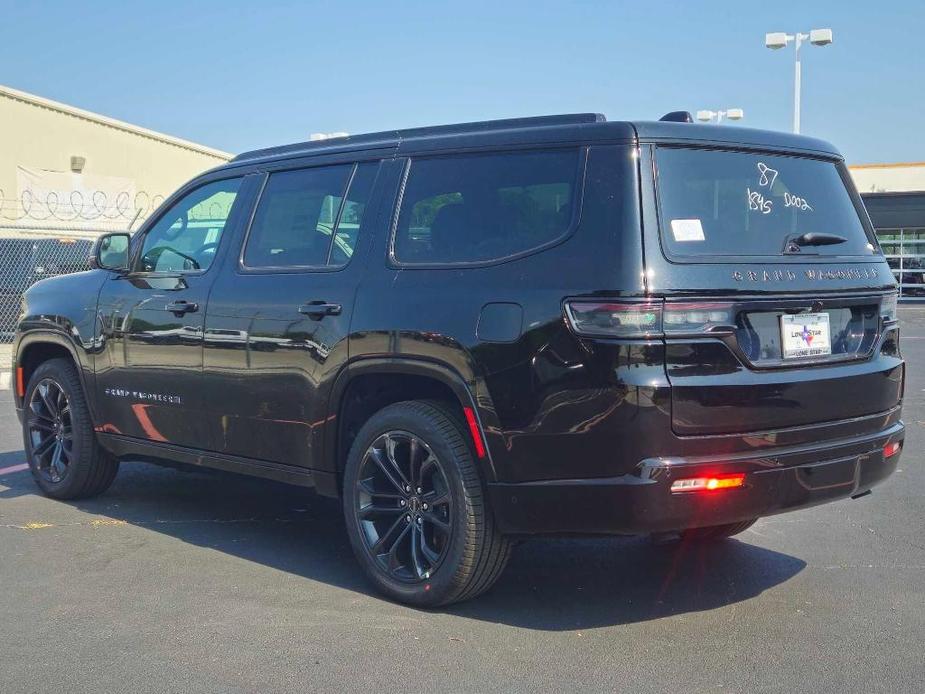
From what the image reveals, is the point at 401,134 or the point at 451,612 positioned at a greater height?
the point at 401,134

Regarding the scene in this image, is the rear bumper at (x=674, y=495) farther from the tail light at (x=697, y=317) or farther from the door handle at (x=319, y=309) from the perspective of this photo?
the door handle at (x=319, y=309)

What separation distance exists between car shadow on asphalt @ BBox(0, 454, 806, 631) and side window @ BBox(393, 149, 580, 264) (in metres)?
1.53

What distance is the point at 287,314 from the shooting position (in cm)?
509

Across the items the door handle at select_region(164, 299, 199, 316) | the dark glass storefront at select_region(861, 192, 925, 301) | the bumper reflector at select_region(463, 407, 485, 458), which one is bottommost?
the dark glass storefront at select_region(861, 192, 925, 301)

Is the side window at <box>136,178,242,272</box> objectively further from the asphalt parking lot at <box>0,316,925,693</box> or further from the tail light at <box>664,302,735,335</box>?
the tail light at <box>664,302,735,335</box>

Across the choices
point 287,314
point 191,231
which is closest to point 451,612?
point 287,314

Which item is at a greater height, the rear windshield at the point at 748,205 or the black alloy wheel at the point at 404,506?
the rear windshield at the point at 748,205

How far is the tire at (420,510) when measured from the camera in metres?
4.38

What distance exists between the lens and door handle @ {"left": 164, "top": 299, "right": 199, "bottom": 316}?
18.5 ft

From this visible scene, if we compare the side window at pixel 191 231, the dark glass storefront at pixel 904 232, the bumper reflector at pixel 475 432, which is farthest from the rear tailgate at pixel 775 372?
the dark glass storefront at pixel 904 232

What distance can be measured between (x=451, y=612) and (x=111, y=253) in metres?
3.08

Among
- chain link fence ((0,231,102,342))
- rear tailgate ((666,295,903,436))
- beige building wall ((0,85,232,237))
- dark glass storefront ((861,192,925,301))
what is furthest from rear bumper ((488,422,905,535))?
dark glass storefront ((861,192,925,301))

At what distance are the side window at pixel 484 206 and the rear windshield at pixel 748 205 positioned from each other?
1.35 ft

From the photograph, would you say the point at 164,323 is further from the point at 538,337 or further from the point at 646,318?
the point at 646,318
